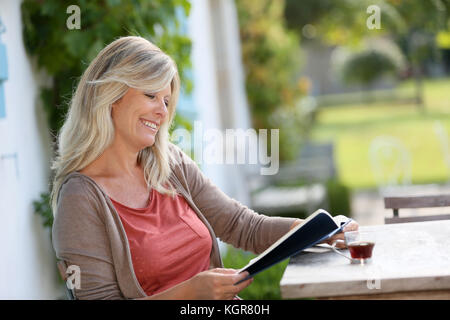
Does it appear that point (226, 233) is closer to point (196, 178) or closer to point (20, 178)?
point (196, 178)

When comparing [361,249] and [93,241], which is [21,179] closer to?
[93,241]

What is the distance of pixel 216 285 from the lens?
5.61 feet

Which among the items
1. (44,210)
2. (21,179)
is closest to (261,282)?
(44,210)

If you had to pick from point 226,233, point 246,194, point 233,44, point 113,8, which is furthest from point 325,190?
point 226,233

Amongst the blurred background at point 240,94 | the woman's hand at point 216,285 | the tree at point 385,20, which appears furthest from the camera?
the tree at point 385,20

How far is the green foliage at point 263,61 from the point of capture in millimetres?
9031

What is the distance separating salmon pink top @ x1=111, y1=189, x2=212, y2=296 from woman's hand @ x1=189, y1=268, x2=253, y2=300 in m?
0.25

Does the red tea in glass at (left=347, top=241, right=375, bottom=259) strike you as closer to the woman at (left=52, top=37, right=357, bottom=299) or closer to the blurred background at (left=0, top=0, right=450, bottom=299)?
the woman at (left=52, top=37, right=357, bottom=299)

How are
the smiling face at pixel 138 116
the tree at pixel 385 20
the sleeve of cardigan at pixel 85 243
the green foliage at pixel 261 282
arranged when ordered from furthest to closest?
the tree at pixel 385 20 → the green foliage at pixel 261 282 → the smiling face at pixel 138 116 → the sleeve of cardigan at pixel 85 243

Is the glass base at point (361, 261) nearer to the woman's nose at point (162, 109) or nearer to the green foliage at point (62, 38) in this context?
the woman's nose at point (162, 109)

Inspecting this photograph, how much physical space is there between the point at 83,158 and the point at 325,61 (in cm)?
2551

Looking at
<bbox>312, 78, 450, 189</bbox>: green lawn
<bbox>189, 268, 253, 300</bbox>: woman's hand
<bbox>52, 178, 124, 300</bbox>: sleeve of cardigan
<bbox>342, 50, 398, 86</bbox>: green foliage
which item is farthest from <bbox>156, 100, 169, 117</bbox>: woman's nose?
<bbox>342, 50, 398, 86</bbox>: green foliage

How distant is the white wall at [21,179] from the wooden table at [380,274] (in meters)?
1.17

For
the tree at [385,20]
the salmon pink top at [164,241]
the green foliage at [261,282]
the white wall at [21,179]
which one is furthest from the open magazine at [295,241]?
the tree at [385,20]
